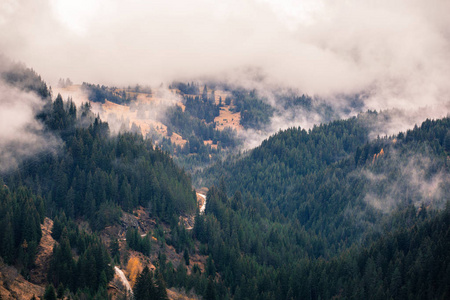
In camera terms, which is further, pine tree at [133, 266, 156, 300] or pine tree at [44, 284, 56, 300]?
pine tree at [133, 266, 156, 300]

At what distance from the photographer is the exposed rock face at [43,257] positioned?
5881 inches

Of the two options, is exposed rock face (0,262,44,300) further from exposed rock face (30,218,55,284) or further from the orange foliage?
the orange foliage

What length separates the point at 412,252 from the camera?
185 meters

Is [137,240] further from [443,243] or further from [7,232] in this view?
[443,243]

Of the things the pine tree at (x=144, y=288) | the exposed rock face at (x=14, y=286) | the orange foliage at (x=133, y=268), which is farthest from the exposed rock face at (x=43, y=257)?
the orange foliage at (x=133, y=268)

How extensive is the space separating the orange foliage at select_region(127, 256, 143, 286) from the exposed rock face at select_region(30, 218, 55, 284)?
82.8ft

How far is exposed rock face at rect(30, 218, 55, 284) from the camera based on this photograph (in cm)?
14938

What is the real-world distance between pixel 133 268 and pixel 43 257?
3106cm

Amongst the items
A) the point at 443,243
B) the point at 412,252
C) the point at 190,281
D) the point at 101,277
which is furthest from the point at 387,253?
the point at 101,277

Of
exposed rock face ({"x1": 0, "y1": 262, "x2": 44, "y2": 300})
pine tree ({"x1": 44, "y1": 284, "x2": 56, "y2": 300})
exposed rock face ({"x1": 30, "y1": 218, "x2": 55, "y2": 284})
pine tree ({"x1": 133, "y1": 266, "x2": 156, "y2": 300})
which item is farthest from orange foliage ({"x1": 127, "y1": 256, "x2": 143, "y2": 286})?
pine tree ({"x1": 44, "y1": 284, "x2": 56, "y2": 300})

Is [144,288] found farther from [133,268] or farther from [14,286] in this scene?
[14,286]

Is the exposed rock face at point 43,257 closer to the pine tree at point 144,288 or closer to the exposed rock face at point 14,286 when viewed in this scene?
the exposed rock face at point 14,286

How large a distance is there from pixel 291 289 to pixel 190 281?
33888mm

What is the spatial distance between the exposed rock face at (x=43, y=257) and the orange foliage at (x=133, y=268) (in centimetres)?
2524
